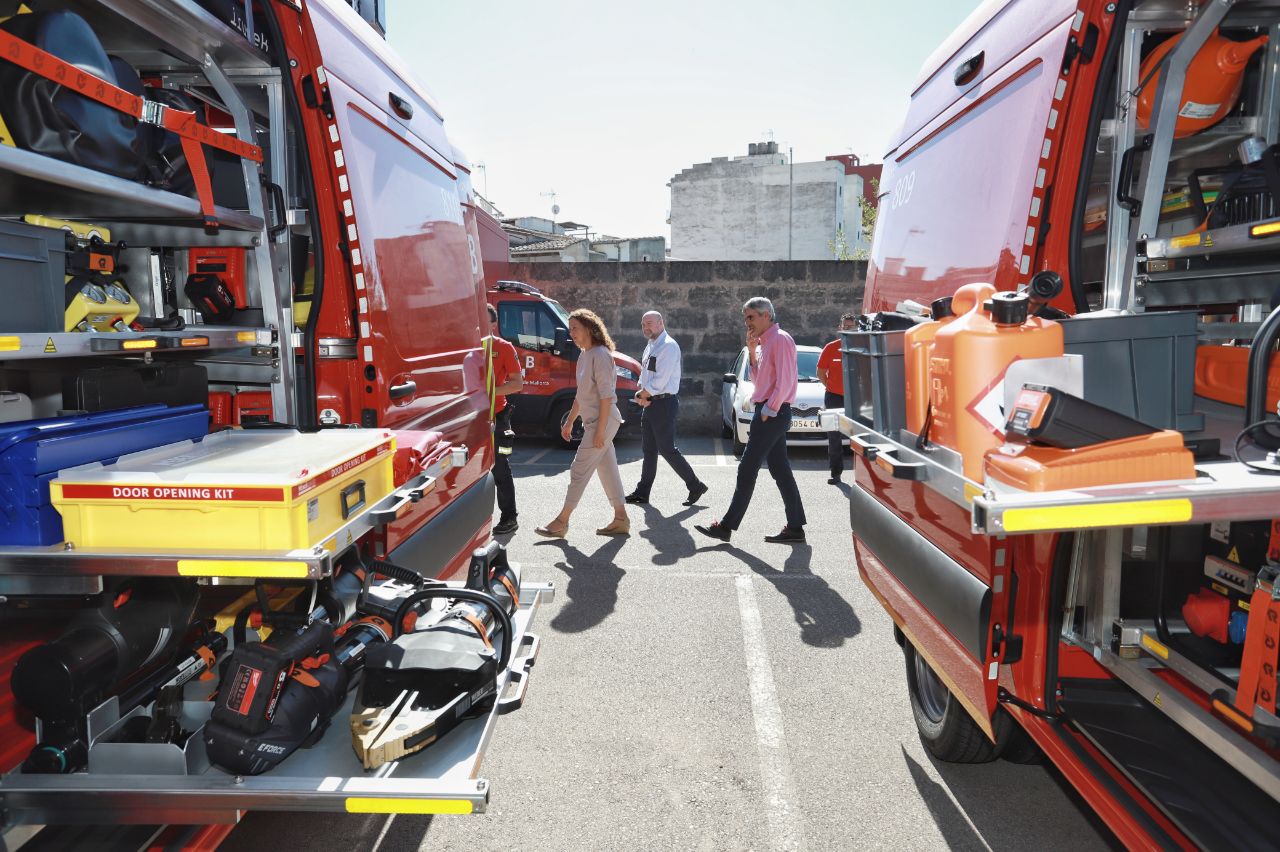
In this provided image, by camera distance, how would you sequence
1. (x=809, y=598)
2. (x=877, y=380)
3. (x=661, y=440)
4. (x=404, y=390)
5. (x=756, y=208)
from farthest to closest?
(x=756, y=208), (x=661, y=440), (x=809, y=598), (x=404, y=390), (x=877, y=380)

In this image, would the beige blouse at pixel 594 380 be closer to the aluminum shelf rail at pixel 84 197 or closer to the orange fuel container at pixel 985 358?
the aluminum shelf rail at pixel 84 197

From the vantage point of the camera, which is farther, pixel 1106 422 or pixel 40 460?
pixel 40 460

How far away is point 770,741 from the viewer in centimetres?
353

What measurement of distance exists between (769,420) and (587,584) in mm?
1932

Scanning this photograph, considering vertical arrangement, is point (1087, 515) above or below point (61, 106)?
below

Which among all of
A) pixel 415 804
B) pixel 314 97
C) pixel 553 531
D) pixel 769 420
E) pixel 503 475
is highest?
pixel 314 97

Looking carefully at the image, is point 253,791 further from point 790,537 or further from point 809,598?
point 790,537

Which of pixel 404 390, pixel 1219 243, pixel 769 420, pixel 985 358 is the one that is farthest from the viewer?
pixel 769 420

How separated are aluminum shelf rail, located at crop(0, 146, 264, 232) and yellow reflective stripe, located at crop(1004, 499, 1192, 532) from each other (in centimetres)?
246

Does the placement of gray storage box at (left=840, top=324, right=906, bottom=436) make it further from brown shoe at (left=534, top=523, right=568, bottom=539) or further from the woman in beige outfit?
brown shoe at (left=534, top=523, right=568, bottom=539)

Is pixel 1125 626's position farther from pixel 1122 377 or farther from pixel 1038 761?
pixel 1038 761

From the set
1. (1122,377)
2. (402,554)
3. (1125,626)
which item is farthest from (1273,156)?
(402,554)

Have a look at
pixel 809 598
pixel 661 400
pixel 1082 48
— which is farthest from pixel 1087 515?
pixel 661 400

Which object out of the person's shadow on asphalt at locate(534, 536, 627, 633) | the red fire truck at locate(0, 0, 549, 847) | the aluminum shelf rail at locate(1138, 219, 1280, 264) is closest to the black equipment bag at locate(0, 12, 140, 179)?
the red fire truck at locate(0, 0, 549, 847)
